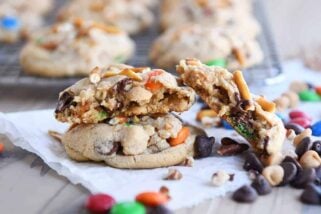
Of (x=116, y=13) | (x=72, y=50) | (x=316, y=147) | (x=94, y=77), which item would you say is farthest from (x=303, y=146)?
(x=116, y=13)

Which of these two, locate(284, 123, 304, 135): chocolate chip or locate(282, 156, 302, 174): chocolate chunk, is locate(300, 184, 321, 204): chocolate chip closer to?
locate(282, 156, 302, 174): chocolate chunk

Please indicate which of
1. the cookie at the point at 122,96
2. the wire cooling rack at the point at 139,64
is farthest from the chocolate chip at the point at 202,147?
the wire cooling rack at the point at 139,64

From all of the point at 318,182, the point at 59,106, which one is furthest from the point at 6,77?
the point at 318,182

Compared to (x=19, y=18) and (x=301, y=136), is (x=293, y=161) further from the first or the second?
(x=19, y=18)

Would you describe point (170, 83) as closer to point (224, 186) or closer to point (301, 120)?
point (224, 186)

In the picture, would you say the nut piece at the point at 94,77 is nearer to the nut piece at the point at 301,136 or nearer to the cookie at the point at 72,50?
the nut piece at the point at 301,136

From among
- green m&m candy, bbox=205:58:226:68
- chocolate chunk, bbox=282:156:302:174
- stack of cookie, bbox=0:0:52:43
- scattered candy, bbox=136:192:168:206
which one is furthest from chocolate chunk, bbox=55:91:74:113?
stack of cookie, bbox=0:0:52:43
